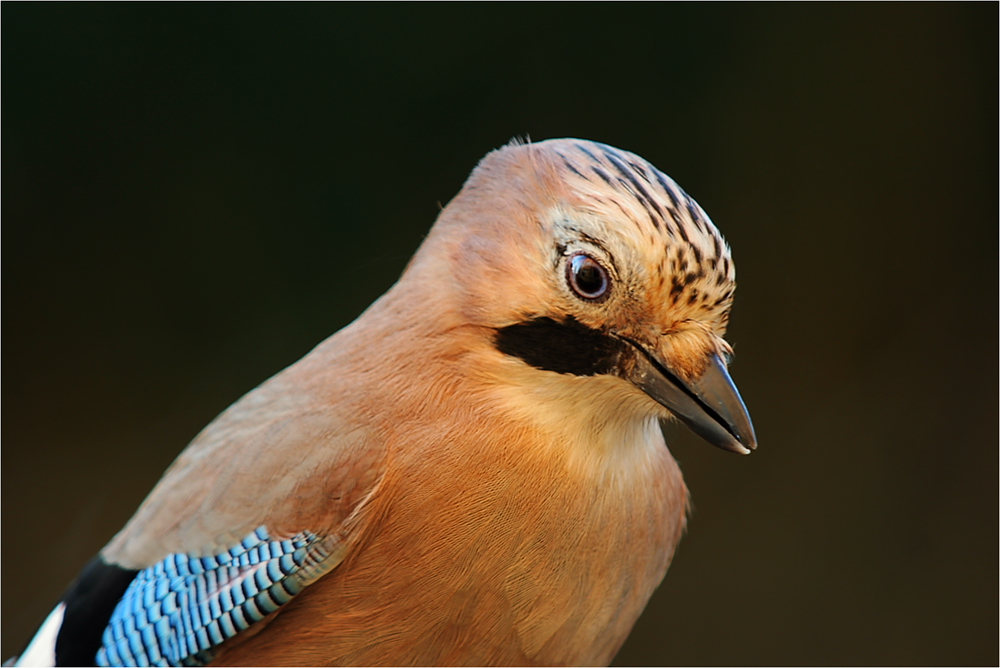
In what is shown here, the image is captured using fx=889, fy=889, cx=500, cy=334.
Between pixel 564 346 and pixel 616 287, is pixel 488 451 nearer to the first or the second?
pixel 564 346

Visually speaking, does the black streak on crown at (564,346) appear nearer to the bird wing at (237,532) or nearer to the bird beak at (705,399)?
the bird beak at (705,399)

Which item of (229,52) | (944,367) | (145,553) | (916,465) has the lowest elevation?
(916,465)

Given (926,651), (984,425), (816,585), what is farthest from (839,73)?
(926,651)

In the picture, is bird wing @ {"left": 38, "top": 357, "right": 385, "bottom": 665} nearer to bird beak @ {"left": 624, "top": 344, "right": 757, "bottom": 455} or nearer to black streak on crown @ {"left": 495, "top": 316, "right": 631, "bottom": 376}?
black streak on crown @ {"left": 495, "top": 316, "right": 631, "bottom": 376}

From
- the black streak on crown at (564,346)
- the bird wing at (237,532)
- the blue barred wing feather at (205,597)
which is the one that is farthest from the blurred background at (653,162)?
the black streak on crown at (564,346)

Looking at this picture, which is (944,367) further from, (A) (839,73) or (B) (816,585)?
(A) (839,73)

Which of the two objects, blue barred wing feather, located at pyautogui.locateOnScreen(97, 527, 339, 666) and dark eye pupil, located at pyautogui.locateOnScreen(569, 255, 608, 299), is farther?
Answer: blue barred wing feather, located at pyautogui.locateOnScreen(97, 527, 339, 666)

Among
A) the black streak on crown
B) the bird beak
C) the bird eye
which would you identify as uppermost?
the bird eye

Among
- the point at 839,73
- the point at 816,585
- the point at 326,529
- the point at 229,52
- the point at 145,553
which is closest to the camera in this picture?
the point at 326,529

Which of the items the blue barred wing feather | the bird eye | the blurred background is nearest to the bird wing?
the blue barred wing feather
